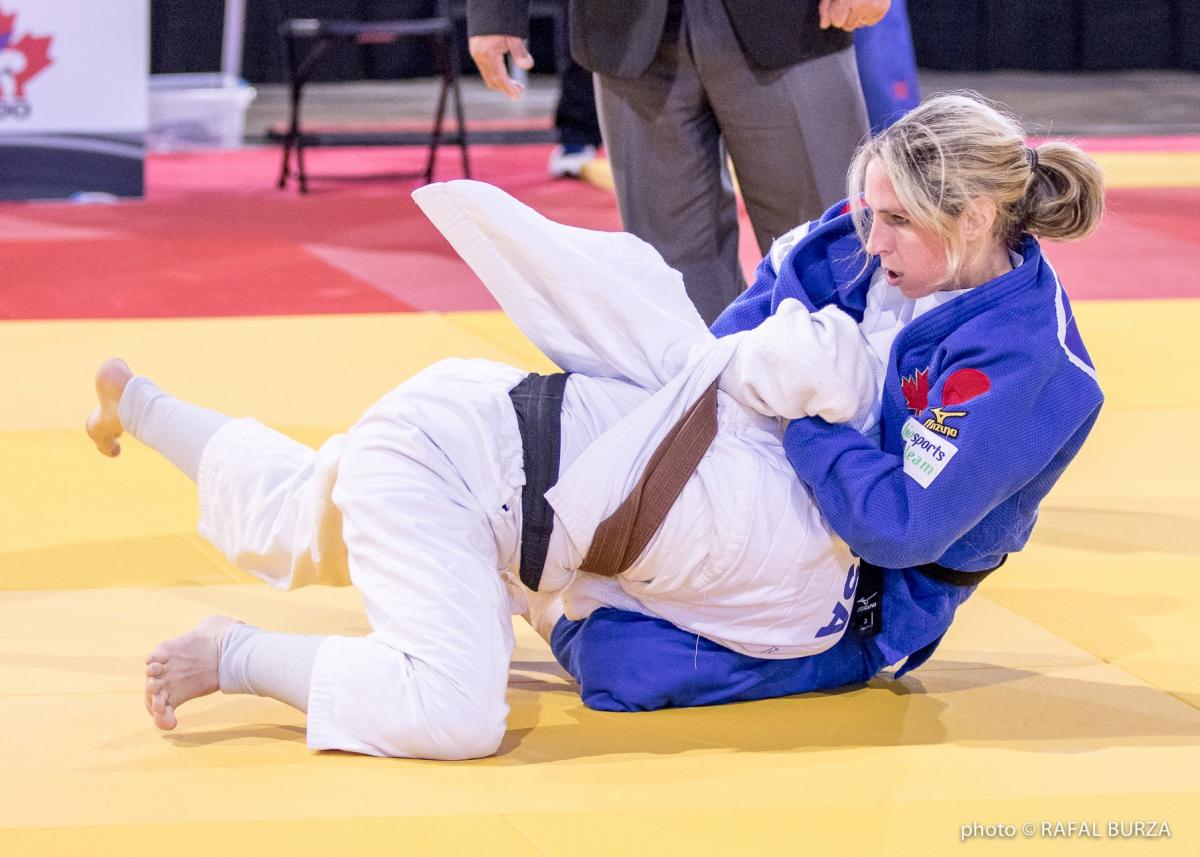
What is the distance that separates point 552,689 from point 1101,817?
0.84 meters

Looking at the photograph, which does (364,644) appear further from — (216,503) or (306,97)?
(306,97)

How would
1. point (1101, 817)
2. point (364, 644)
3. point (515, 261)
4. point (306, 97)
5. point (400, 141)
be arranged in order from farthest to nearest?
1. point (306, 97)
2. point (400, 141)
3. point (515, 261)
4. point (364, 644)
5. point (1101, 817)

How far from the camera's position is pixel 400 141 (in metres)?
10.4

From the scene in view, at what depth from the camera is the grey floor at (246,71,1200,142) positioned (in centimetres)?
1127

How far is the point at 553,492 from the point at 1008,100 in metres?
11.2

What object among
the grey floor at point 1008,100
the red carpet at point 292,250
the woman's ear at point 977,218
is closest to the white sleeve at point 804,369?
the woman's ear at point 977,218

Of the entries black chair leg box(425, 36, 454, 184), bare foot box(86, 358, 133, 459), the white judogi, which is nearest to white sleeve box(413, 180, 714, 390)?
the white judogi

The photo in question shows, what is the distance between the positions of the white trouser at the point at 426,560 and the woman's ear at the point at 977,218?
659 mm

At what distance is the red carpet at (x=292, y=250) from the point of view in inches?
222

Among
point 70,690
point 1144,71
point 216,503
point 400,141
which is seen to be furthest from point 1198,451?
point 1144,71

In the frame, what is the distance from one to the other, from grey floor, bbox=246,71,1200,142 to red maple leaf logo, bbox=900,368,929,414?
8445 mm

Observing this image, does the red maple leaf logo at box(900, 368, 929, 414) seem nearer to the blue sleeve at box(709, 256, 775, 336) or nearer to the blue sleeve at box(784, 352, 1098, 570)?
the blue sleeve at box(784, 352, 1098, 570)

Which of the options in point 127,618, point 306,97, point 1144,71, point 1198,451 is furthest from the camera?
point 1144,71

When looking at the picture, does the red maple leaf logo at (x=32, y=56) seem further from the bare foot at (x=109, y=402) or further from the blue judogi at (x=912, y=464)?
the blue judogi at (x=912, y=464)
